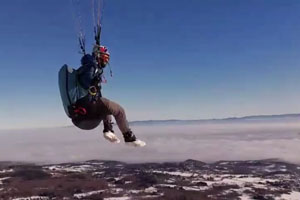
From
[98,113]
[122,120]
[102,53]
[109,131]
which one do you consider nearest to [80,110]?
[98,113]

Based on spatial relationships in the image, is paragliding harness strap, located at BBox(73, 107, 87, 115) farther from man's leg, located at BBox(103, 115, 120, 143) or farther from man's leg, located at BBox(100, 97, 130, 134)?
man's leg, located at BBox(103, 115, 120, 143)

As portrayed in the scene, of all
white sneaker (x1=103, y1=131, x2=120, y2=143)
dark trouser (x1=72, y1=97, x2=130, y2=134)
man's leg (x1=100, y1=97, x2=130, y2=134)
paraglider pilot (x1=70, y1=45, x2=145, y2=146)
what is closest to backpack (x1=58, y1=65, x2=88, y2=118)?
paraglider pilot (x1=70, y1=45, x2=145, y2=146)

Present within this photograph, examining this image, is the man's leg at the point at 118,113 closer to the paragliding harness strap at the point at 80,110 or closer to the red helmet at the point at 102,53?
the paragliding harness strap at the point at 80,110

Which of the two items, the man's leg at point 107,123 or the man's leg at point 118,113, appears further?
the man's leg at point 107,123

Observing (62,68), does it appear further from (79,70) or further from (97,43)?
(97,43)

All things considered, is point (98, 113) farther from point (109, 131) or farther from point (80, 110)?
point (109, 131)

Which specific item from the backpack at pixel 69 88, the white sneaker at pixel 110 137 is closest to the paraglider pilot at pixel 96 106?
the white sneaker at pixel 110 137

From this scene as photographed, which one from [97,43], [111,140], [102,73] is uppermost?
[97,43]

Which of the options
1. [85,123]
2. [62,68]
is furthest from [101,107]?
[62,68]
